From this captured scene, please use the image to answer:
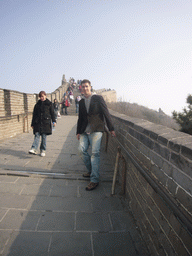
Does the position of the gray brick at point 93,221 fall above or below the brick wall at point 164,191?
below

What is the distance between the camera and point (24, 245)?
80.2 inches

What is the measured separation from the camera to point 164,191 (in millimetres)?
1688

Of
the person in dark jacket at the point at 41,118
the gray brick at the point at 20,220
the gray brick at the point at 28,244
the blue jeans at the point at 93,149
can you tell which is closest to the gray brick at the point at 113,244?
the gray brick at the point at 28,244

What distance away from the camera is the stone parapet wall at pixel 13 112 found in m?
7.77

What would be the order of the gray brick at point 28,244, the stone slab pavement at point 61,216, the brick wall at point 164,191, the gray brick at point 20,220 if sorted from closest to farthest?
the brick wall at point 164,191
the gray brick at point 28,244
the stone slab pavement at point 61,216
the gray brick at point 20,220

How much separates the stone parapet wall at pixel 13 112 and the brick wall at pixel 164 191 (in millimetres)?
6652

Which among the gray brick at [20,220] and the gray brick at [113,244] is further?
the gray brick at [20,220]

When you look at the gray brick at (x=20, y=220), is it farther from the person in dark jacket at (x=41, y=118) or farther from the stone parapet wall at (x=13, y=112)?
the stone parapet wall at (x=13, y=112)

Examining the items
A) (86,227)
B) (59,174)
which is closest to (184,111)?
(59,174)

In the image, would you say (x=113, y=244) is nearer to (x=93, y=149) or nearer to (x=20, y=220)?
(x=20, y=220)

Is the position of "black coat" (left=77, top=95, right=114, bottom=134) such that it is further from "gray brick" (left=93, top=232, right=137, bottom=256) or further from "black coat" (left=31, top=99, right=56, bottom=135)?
"black coat" (left=31, top=99, right=56, bottom=135)

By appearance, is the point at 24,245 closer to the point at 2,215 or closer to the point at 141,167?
the point at 2,215

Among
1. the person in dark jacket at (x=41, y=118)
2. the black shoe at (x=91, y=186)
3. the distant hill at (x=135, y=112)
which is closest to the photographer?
the black shoe at (x=91, y=186)

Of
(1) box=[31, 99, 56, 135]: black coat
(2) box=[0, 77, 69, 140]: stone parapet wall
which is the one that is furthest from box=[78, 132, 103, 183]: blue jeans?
(2) box=[0, 77, 69, 140]: stone parapet wall
